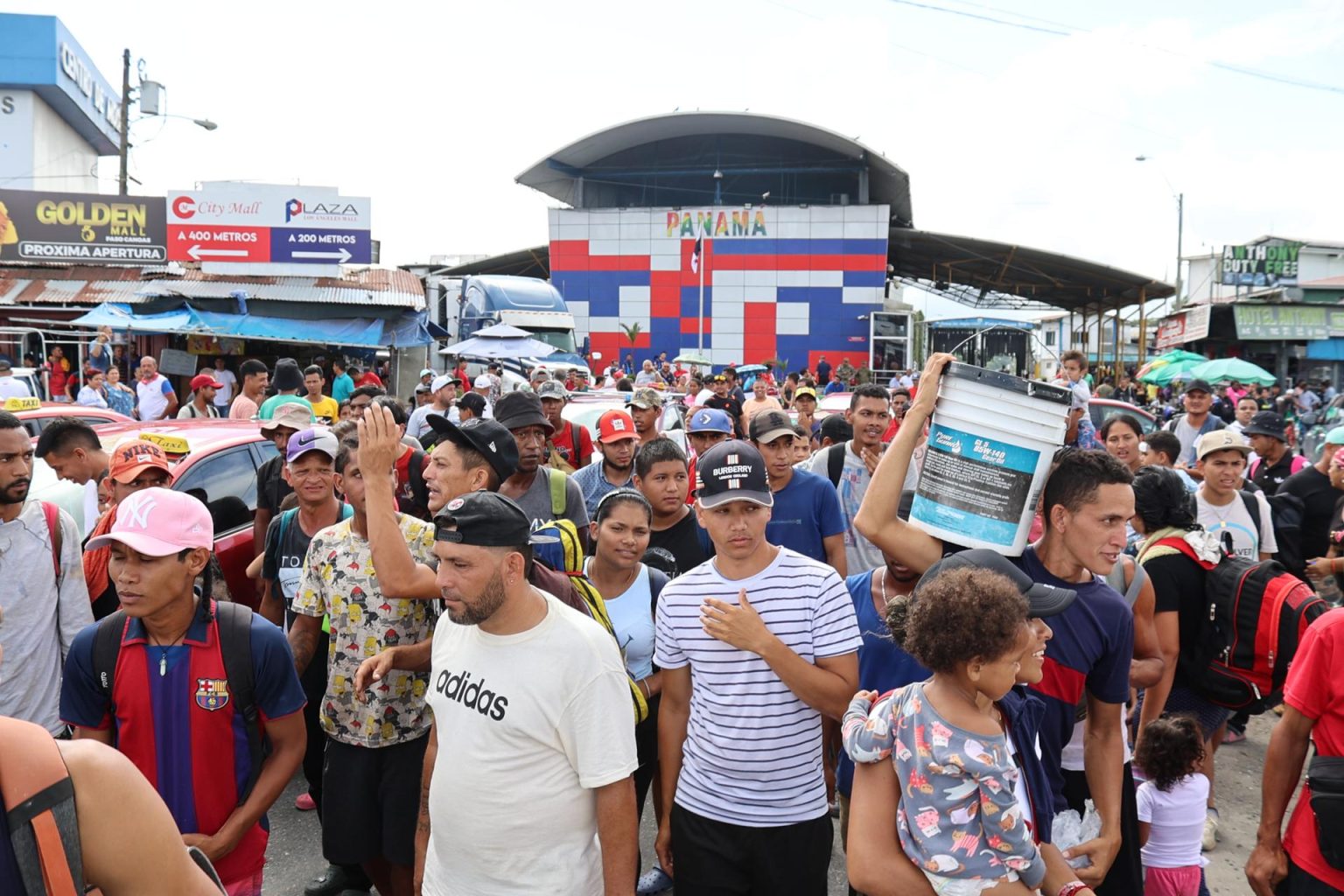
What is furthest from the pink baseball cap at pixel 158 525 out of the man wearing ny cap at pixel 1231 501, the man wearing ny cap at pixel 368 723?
the man wearing ny cap at pixel 1231 501

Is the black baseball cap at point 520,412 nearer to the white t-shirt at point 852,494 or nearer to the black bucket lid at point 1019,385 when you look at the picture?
the white t-shirt at point 852,494

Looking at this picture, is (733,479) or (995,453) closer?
(995,453)

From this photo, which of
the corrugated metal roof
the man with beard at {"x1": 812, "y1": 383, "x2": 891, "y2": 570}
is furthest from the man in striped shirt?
the corrugated metal roof

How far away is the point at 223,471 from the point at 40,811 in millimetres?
5113

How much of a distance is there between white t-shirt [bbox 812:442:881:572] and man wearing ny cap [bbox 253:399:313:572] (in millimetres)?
3336

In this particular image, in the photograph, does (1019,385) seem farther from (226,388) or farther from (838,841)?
(226,388)

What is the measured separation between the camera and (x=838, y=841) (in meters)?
4.64

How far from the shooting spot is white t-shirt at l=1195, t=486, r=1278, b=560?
5.20 m

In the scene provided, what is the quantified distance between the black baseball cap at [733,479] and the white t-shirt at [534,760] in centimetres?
69

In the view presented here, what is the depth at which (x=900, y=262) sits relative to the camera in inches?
1805

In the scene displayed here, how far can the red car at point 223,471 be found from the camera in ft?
18.5

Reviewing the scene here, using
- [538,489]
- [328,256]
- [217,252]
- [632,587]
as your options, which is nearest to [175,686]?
[632,587]

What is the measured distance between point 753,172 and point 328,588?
133 ft

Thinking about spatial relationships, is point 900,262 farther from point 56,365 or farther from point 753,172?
point 56,365
